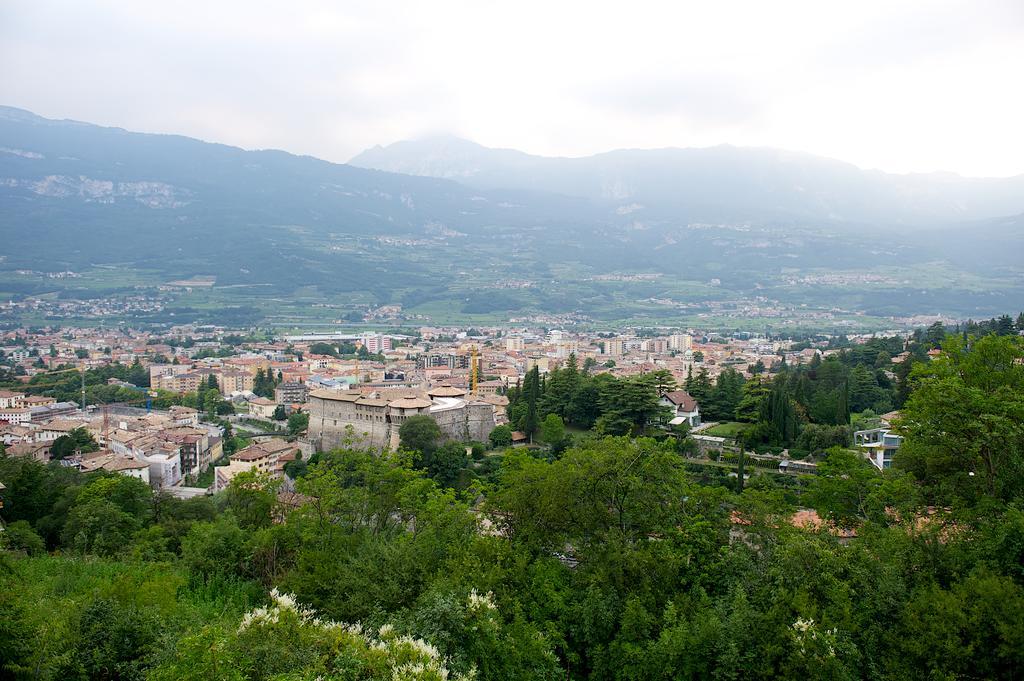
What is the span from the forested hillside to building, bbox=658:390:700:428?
13902 mm

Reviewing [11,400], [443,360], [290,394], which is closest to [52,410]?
[11,400]

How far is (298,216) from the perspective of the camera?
165m

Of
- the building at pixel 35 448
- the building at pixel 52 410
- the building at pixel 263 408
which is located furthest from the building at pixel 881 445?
the building at pixel 52 410

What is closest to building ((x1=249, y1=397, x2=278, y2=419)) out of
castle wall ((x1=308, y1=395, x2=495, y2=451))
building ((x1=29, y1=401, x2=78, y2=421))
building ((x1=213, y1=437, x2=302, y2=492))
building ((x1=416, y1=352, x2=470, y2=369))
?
building ((x1=29, y1=401, x2=78, y2=421))

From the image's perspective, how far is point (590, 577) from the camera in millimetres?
8945

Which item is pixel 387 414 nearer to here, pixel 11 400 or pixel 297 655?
pixel 11 400

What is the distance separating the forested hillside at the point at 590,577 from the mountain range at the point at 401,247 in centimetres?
9574

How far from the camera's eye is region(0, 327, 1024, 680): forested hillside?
6441 mm

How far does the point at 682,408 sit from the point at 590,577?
18084mm

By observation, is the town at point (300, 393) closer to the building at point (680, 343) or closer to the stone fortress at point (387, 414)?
the stone fortress at point (387, 414)

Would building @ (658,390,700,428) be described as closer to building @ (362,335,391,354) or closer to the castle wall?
the castle wall

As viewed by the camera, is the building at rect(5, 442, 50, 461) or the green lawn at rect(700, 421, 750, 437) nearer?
the green lawn at rect(700, 421, 750, 437)

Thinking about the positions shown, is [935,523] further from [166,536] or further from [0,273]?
[0,273]

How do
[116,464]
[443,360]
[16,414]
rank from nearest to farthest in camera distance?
[116,464] < [16,414] < [443,360]
